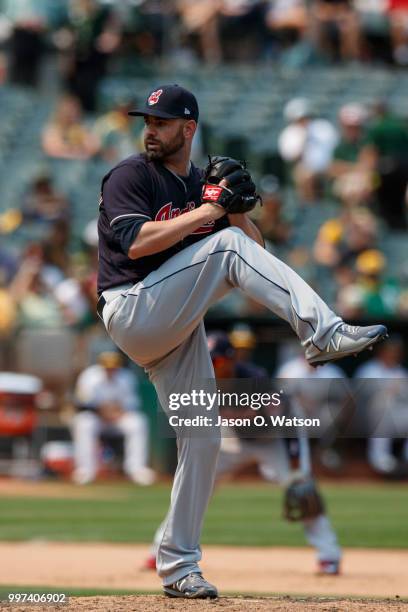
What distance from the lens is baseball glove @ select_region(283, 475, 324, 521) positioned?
791cm

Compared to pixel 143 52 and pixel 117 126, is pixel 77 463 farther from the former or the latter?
pixel 143 52

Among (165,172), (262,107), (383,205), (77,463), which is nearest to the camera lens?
(165,172)

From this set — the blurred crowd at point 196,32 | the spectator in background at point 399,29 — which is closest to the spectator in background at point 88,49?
the blurred crowd at point 196,32

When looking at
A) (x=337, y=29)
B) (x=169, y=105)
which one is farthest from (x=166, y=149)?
(x=337, y=29)

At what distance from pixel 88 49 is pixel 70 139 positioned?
69.0 inches

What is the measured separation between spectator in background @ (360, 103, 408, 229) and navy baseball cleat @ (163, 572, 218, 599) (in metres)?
10.5

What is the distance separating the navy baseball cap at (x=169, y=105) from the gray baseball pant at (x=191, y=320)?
0.54 m

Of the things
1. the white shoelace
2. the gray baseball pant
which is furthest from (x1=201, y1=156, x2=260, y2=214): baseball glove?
the white shoelace

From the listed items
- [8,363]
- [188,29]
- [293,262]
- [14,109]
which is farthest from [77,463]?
[188,29]

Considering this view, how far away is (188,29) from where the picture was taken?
1878 cm

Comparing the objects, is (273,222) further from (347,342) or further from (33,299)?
(347,342)

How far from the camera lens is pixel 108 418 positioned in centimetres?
1398

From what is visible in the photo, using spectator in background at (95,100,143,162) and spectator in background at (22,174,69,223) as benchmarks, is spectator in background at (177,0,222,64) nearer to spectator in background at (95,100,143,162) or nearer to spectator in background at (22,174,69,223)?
spectator in background at (95,100,143,162)

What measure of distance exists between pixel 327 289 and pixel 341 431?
864 cm
